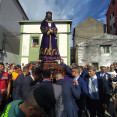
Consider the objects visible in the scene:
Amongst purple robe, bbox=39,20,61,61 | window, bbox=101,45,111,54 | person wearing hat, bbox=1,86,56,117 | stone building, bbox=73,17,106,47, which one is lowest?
person wearing hat, bbox=1,86,56,117

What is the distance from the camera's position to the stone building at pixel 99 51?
16500 millimetres

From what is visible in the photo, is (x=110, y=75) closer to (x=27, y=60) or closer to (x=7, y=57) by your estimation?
(x=27, y=60)

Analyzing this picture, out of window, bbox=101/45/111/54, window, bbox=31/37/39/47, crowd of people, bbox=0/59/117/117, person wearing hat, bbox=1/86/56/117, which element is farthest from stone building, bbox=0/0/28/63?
window, bbox=101/45/111/54

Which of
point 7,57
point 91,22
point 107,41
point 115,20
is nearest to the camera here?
point 7,57

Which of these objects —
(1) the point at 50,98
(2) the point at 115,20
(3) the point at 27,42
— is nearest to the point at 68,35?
(3) the point at 27,42

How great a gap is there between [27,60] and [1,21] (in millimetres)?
5993

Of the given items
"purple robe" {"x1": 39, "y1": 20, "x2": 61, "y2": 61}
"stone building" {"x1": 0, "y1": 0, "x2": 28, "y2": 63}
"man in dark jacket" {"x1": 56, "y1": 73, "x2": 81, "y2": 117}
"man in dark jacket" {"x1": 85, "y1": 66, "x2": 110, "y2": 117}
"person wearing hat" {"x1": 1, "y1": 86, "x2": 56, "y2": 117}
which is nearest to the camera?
"person wearing hat" {"x1": 1, "y1": 86, "x2": 56, "y2": 117}

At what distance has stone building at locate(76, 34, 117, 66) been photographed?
16.5 m

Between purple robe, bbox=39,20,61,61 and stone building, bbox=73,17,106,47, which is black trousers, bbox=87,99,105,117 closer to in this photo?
purple robe, bbox=39,20,61,61

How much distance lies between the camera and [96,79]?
3391mm

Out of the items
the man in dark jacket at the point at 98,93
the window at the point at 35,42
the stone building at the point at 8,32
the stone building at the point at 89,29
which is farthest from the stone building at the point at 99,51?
the man in dark jacket at the point at 98,93

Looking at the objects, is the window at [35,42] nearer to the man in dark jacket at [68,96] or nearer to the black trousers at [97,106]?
the black trousers at [97,106]

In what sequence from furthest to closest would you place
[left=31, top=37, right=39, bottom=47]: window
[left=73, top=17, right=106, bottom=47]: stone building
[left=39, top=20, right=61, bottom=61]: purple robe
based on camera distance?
[left=73, top=17, right=106, bottom=47]: stone building, [left=31, top=37, right=39, bottom=47]: window, [left=39, top=20, right=61, bottom=61]: purple robe

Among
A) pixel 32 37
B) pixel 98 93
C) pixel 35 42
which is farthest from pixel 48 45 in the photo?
pixel 35 42
